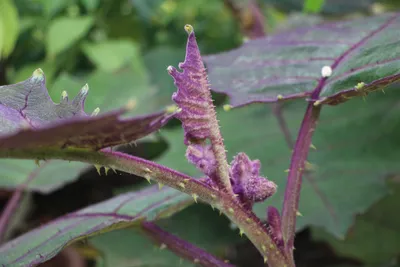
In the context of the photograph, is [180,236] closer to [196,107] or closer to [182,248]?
[182,248]

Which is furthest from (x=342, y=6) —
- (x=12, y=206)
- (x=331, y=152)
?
(x=12, y=206)

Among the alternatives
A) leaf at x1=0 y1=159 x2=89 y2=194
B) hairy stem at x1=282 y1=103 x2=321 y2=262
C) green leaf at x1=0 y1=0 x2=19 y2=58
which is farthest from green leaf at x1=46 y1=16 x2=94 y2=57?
hairy stem at x1=282 y1=103 x2=321 y2=262

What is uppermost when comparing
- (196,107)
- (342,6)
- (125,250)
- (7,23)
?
(342,6)

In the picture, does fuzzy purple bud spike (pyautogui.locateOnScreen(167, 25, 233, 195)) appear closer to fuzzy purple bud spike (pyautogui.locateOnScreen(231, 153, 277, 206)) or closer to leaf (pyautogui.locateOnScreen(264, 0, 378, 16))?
fuzzy purple bud spike (pyautogui.locateOnScreen(231, 153, 277, 206))

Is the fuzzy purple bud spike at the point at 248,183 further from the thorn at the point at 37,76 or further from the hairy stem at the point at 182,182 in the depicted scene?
the thorn at the point at 37,76

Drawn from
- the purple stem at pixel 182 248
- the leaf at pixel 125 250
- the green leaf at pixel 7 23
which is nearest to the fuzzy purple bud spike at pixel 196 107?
the purple stem at pixel 182 248

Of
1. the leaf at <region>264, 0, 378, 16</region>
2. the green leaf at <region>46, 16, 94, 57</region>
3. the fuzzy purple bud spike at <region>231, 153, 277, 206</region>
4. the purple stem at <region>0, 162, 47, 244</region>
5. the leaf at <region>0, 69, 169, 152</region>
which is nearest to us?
the leaf at <region>0, 69, 169, 152</region>
